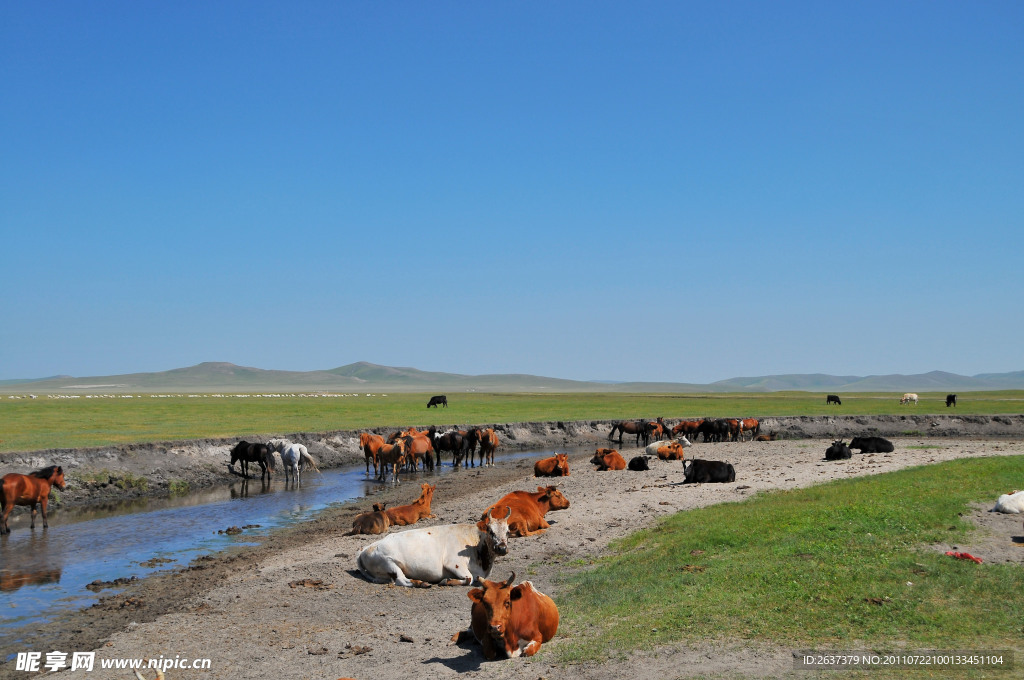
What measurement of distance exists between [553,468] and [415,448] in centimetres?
790

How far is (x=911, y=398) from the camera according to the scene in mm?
79125

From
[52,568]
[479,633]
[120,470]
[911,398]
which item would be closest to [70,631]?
[52,568]

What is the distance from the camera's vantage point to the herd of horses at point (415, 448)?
92.0ft

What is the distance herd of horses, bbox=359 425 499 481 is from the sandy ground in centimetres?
925

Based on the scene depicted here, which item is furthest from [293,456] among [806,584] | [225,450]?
[806,584]

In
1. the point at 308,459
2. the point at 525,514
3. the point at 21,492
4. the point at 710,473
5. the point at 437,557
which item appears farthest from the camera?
the point at 308,459

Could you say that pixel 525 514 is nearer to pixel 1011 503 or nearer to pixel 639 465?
pixel 1011 503

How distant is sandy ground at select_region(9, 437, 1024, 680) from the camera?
763 centimetres

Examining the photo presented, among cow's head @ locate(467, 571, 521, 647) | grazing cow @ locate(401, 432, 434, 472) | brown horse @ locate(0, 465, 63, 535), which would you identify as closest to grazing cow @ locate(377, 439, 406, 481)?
grazing cow @ locate(401, 432, 434, 472)

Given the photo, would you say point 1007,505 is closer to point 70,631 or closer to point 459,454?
point 70,631

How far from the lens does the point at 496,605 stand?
26.3ft

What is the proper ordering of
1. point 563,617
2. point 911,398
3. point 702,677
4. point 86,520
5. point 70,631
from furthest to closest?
point 911,398
point 86,520
point 70,631
point 563,617
point 702,677

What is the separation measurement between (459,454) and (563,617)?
24.4 meters

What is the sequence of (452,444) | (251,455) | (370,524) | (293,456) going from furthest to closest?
(452,444), (251,455), (293,456), (370,524)
